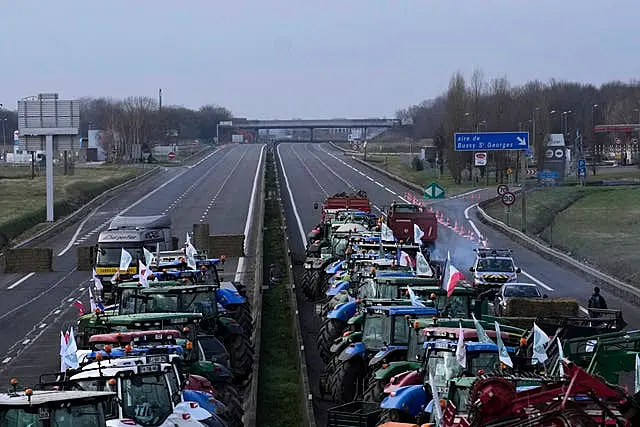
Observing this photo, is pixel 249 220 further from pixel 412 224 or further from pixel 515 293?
pixel 515 293

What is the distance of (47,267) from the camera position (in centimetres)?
4738

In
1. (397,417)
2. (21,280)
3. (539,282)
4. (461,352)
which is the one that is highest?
(461,352)

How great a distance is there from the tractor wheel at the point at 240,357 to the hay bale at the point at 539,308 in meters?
9.39

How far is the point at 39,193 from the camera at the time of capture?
89938mm

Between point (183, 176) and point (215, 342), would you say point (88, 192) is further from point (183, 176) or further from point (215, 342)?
point (215, 342)

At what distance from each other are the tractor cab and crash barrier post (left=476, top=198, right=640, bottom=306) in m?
26.0

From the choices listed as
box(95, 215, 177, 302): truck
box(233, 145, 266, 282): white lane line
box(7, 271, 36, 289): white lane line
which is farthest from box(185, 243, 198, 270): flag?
box(7, 271, 36, 289): white lane line

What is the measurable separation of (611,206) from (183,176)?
155 feet

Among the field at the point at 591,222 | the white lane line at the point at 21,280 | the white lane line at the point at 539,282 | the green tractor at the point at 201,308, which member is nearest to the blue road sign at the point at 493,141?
the field at the point at 591,222

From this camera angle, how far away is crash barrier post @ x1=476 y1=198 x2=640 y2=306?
3697cm

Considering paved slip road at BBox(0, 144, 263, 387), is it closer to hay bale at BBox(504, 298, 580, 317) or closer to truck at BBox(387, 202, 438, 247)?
truck at BBox(387, 202, 438, 247)

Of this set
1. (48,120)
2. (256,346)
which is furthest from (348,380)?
(48,120)

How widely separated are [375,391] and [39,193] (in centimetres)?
7590

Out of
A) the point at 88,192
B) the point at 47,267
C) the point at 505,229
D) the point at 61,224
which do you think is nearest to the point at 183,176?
the point at 88,192
